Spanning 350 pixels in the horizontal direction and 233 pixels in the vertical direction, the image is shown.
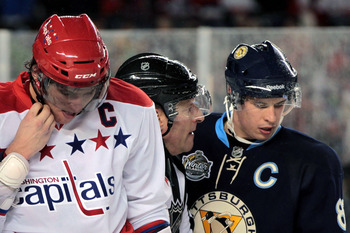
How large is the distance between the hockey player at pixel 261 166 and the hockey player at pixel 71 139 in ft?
1.80

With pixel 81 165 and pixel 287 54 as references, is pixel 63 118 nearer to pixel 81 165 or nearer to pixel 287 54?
pixel 81 165

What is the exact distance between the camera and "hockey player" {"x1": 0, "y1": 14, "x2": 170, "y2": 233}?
199 cm

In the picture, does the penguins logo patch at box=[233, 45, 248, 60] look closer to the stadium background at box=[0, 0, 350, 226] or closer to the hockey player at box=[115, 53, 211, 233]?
the hockey player at box=[115, 53, 211, 233]

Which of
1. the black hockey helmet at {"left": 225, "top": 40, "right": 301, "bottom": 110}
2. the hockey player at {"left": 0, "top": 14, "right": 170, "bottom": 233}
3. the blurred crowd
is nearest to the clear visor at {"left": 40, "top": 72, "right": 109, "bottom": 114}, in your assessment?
the hockey player at {"left": 0, "top": 14, "right": 170, "bottom": 233}

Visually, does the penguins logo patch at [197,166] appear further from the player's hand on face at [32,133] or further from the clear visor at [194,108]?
the player's hand on face at [32,133]

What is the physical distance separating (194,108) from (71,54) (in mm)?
798

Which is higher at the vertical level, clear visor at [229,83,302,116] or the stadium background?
clear visor at [229,83,302,116]

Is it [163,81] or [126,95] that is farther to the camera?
[163,81]

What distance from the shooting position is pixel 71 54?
6.50ft

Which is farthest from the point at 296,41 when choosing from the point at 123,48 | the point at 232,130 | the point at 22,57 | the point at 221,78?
the point at 232,130

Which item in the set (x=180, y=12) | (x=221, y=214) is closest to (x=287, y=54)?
(x=180, y=12)

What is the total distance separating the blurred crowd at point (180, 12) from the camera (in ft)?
25.2

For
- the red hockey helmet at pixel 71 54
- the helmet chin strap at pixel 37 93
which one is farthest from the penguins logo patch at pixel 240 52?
the helmet chin strap at pixel 37 93

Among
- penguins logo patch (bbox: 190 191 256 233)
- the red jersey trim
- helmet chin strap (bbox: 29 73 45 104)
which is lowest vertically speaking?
penguins logo patch (bbox: 190 191 256 233)
